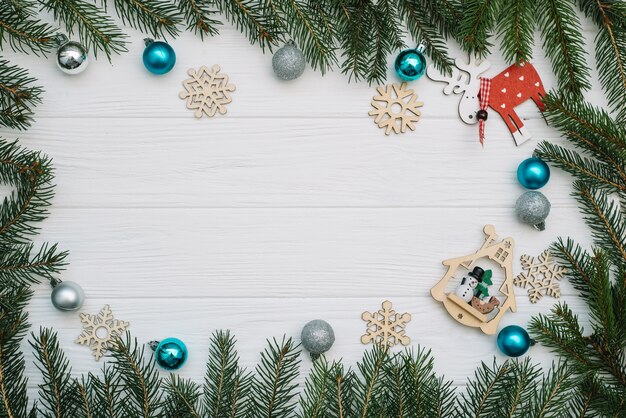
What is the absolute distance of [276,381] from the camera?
1.04m

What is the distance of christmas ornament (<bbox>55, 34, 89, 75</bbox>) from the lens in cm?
109

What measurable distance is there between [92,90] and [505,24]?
0.74 m

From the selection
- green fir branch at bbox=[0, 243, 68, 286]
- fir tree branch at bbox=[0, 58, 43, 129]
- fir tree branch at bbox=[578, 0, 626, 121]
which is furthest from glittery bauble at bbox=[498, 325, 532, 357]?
fir tree branch at bbox=[0, 58, 43, 129]

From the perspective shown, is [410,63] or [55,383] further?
[410,63]

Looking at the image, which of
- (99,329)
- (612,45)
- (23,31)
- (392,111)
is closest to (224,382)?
(99,329)

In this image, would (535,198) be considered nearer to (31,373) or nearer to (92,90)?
(92,90)

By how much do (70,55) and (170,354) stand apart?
0.54 m

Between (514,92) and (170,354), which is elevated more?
(514,92)

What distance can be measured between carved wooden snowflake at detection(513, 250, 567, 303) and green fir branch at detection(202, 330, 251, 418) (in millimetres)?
515

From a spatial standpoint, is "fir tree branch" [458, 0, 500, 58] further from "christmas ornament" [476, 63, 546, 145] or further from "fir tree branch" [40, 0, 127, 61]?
"fir tree branch" [40, 0, 127, 61]

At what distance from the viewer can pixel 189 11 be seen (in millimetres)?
1113

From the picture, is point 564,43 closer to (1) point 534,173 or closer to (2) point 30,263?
(1) point 534,173

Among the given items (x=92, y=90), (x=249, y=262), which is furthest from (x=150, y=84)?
(x=249, y=262)

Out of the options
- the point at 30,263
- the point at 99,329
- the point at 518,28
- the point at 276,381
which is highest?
the point at 518,28
